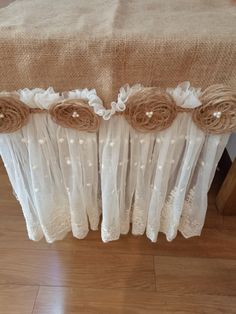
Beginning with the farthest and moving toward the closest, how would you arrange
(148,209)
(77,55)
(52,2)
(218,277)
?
(218,277), (148,209), (52,2), (77,55)

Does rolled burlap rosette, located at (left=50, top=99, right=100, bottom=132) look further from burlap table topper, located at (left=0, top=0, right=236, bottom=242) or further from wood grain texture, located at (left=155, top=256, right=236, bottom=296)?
wood grain texture, located at (left=155, top=256, right=236, bottom=296)

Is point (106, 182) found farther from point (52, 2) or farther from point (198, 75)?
point (52, 2)

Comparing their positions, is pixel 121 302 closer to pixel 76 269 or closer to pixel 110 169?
pixel 76 269

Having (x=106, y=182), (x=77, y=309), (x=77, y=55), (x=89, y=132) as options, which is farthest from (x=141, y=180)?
(x=77, y=309)

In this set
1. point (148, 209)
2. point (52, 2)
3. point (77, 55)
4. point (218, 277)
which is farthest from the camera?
point (218, 277)

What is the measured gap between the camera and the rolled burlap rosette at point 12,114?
0.44m

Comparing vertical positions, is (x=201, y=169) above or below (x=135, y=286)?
above

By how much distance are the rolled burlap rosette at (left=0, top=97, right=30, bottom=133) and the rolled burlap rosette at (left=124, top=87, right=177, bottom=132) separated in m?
0.20

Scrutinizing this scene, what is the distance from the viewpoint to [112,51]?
16.7 inches

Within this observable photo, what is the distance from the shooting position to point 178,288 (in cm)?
80

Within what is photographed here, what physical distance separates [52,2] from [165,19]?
282mm

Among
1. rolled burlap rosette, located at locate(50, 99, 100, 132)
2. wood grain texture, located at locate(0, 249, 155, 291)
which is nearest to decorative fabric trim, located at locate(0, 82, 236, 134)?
rolled burlap rosette, located at locate(50, 99, 100, 132)

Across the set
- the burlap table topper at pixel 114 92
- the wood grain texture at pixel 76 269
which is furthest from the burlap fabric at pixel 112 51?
the wood grain texture at pixel 76 269

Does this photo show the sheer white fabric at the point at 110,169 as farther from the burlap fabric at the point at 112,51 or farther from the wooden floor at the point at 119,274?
the wooden floor at the point at 119,274
